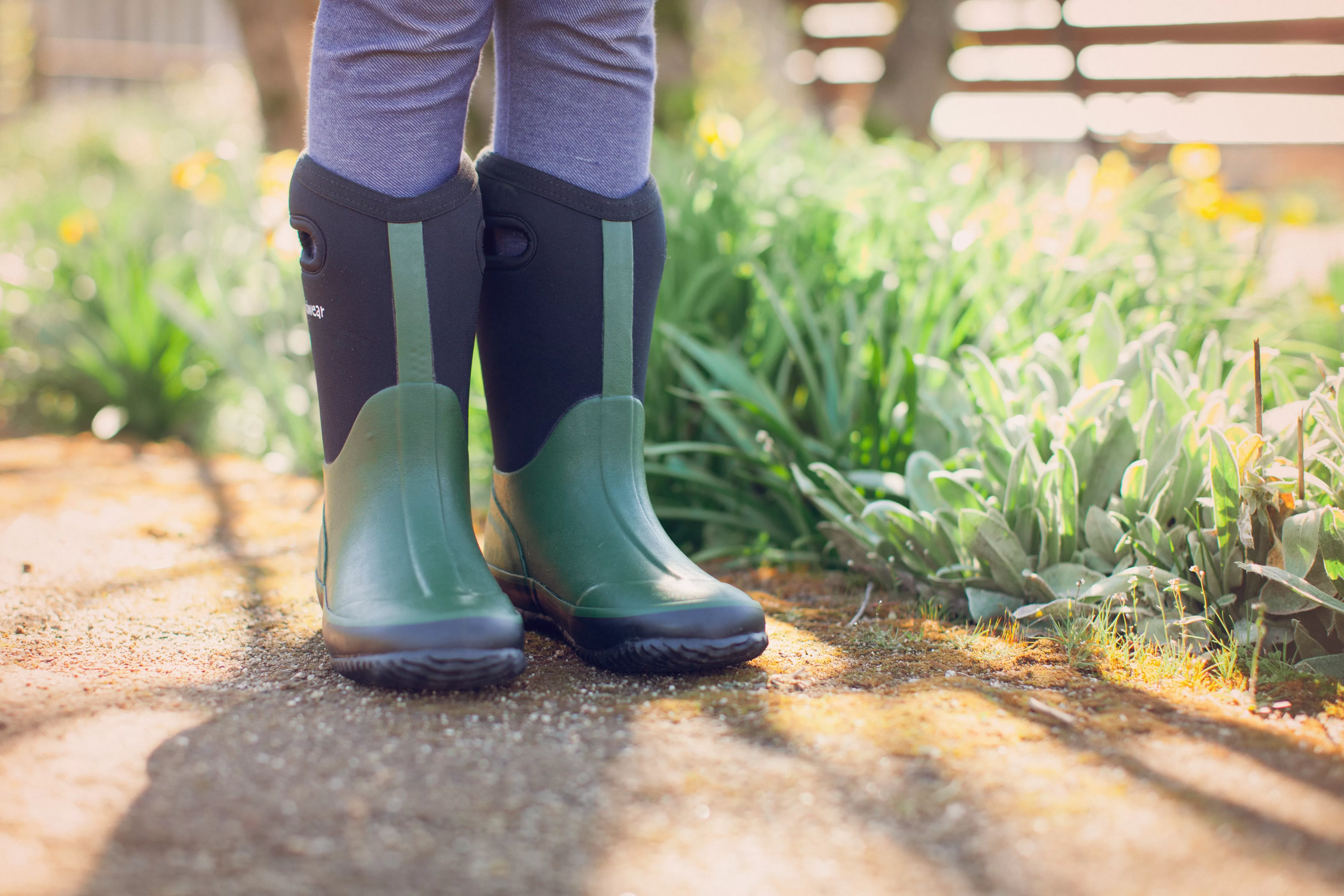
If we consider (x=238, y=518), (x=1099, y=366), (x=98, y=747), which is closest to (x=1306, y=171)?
(x=1099, y=366)

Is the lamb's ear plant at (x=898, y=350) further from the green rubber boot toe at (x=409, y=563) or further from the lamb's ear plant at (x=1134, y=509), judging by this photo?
the green rubber boot toe at (x=409, y=563)

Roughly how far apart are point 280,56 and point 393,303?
2.87m

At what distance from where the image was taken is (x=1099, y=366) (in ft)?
4.60

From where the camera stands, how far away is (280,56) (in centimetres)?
346

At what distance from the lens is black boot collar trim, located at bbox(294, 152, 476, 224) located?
1.03 meters

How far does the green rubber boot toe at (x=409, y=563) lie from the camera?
0.93 metres

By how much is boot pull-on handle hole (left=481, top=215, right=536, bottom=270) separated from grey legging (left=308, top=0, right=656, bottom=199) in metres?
0.07

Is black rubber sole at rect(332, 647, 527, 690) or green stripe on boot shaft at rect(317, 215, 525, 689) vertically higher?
green stripe on boot shaft at rect(317, 215, 525, 689)

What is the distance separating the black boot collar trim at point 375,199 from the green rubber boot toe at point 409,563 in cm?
17

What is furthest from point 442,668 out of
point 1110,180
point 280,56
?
point 280,56

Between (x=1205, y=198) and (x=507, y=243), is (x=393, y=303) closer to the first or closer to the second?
(x=507, y=243)

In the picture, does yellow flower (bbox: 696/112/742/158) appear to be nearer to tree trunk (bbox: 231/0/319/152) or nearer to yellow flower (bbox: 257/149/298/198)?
yellow flower (bbox: 257/149/298/198)

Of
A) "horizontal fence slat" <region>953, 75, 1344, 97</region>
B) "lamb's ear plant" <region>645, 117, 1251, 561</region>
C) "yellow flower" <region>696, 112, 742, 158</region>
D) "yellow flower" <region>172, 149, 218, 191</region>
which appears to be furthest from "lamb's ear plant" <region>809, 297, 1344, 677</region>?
"horizontal fence slat" <region>953, 75, 1344, 97</region>

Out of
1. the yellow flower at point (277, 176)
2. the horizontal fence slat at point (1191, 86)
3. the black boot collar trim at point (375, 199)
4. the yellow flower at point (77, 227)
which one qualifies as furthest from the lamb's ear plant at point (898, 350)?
the horizontal fence slat at point (1191, 86)
